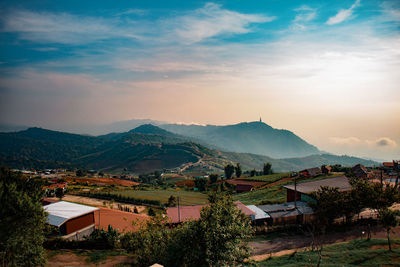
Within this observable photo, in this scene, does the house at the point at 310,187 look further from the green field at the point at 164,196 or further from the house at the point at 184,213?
the green field at the point at 164,196

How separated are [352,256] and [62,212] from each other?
3171 centimetres

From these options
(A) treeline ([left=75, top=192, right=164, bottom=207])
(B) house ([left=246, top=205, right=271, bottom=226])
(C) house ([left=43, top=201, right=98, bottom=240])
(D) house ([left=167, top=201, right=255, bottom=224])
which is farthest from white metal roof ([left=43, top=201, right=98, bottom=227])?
(B) house ([left=246, top=205, right=271, bottom=226])

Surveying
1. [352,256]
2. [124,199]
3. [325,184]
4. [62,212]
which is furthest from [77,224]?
[325,184]

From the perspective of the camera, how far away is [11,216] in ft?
52.8

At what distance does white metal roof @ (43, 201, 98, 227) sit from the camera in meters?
30.0

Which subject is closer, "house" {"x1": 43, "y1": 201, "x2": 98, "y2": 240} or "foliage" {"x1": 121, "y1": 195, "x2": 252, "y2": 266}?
"foliage" {"x1": 121, "y1": 195, "x2": 252, "y2": 266}

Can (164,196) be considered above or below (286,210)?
below

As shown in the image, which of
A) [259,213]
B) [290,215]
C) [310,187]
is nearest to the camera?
[290,215]

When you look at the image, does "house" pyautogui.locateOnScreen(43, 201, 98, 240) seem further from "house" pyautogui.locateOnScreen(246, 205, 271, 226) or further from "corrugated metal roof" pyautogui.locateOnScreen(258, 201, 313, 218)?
"corrugated metal roof" pyautogui.locateOnScreen(258, 201, 313, 218)

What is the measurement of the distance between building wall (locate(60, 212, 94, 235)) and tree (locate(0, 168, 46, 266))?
13.4 m

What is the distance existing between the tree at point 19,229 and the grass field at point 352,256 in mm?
16188

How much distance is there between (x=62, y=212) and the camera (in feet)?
106

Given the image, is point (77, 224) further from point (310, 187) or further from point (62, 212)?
point (310, 187)

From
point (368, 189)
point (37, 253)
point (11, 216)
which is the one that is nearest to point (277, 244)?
point (368, 189)
